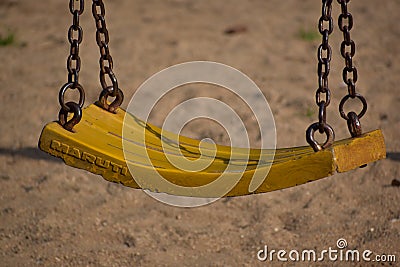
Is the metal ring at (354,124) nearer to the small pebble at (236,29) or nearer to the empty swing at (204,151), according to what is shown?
the empty swing at (204,151)

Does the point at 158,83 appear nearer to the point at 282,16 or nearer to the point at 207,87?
the point at 207,87

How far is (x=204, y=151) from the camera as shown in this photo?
2.83 meters

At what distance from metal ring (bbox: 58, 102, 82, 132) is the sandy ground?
66cm

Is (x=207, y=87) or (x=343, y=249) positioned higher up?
(x=207, y=87)

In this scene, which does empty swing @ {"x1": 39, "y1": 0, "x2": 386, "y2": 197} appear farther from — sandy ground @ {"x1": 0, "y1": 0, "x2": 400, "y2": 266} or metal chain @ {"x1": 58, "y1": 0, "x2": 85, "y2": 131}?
sandy ground @ {"x1": 0, "y1": 0, "x2": 400, "y2": 266}

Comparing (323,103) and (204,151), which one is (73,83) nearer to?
(204,151)

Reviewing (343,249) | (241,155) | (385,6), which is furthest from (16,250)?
(385,6)

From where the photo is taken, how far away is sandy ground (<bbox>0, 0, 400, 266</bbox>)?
3.07 metres

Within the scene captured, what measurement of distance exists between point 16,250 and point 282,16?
3394mm

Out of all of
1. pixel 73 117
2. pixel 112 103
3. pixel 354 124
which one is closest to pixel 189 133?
pixel 112 103

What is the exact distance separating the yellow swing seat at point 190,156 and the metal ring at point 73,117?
0.9 inches

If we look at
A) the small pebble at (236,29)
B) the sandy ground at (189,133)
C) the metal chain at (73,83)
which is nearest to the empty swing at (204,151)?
the metal chain at (73,83)

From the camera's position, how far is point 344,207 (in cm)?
332

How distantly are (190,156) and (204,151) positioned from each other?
106 millimetres
